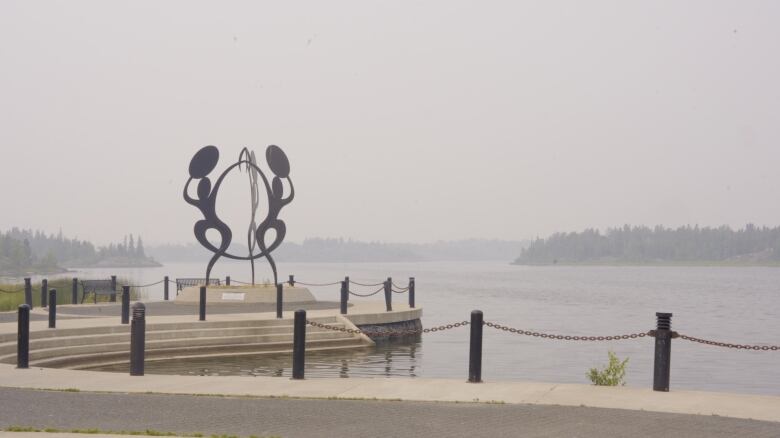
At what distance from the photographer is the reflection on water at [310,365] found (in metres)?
19.3

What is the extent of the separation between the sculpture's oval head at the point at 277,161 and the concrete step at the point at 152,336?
1149 cm

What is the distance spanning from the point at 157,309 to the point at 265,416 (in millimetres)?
19378

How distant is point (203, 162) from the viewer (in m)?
34.2

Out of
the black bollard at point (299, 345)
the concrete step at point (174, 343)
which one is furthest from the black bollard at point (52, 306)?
the black bollard at point (299, 345)

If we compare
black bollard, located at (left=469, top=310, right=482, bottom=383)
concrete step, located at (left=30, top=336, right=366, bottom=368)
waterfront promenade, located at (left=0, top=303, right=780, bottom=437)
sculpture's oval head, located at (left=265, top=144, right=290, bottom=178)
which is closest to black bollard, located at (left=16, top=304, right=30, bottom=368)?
waterfront promenade, located at (left=0, top=303, right=780, bottom=437)

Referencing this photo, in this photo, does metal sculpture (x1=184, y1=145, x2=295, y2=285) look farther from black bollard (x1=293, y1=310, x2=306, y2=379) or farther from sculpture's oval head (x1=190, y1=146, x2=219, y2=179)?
black bollard (x1=293, y1=310, x2=306, y2=379)

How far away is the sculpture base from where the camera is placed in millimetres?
32375

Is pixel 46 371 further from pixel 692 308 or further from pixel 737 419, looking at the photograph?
pixel 692 308

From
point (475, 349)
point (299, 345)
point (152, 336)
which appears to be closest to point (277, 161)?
point (152, 336)

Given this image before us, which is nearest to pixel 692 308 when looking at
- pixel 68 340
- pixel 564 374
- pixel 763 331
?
pixel 763 331

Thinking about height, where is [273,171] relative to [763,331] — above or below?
above

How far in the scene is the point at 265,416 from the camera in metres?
10.7

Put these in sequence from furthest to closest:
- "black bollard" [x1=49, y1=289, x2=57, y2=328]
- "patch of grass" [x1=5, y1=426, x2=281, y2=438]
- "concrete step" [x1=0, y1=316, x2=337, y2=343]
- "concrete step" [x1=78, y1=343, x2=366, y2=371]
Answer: "black bollard" [x1=49, y1=289, x2=57, y2=328] → "concrete step" [x1=0, y1=316, x2=337, y2=343] → "concrete step" [x1=78, y1=343, x2=366, y2=371] → "patch of grass" [x1=5, y1=426, x2=281, y2=438]

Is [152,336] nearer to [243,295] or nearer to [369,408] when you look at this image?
[243,295]
